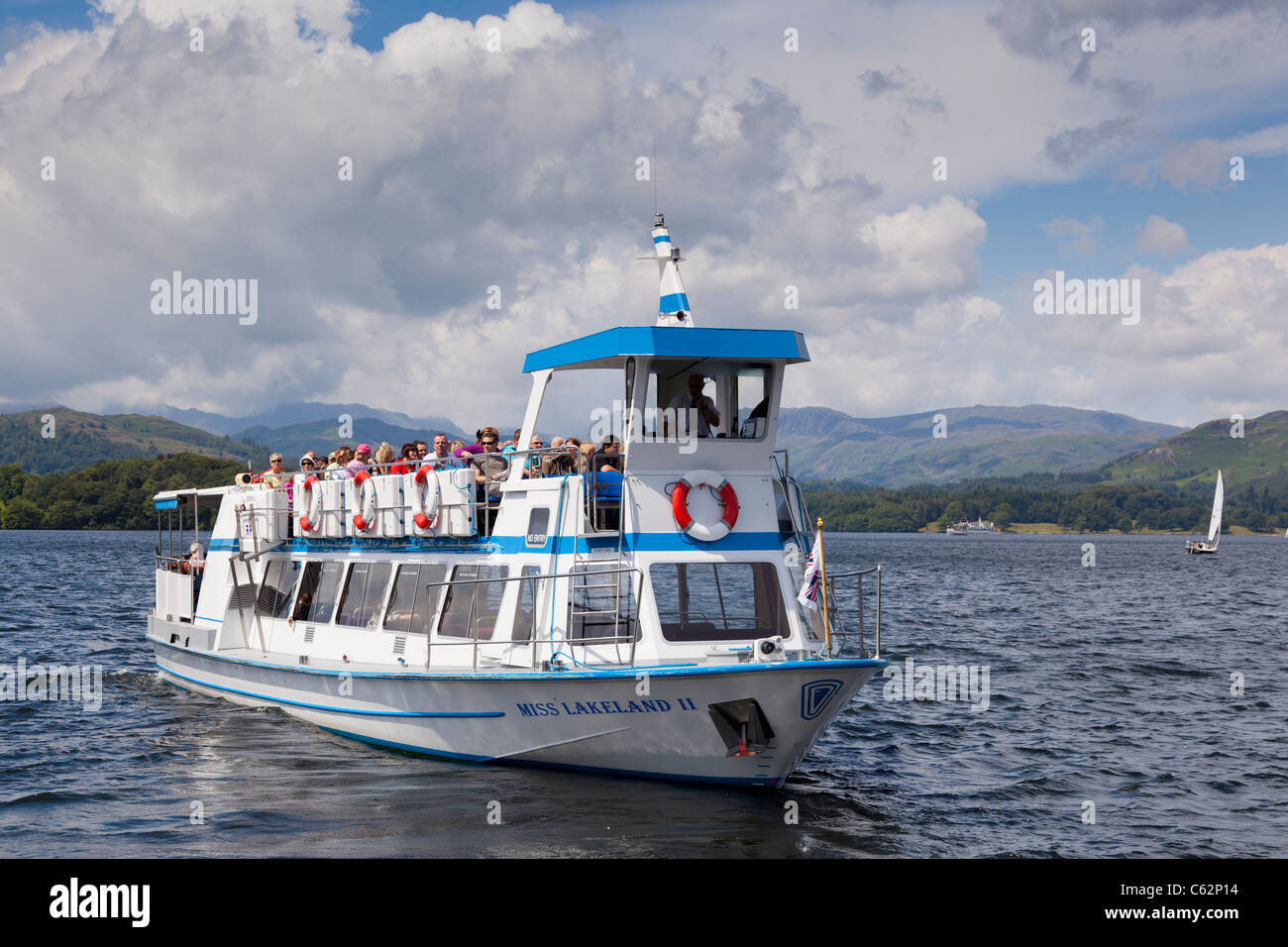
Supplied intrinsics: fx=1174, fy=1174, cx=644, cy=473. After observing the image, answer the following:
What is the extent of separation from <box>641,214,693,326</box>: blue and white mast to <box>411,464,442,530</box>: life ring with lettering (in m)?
4.01

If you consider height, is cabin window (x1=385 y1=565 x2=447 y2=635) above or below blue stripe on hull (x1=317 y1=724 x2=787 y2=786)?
above

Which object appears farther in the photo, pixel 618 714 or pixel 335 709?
pixel 335 709

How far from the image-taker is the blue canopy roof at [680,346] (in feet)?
47.9

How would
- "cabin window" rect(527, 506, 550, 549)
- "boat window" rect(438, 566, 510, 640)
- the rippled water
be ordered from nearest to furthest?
the rippled water, "cabin window" rect(527, 506, 550, 549), "boat window" rect(438, 566, 510, 640)

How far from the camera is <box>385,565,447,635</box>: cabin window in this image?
17.1 meters

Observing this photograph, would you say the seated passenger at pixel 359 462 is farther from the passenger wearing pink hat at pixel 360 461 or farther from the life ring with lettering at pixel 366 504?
the life ring with lettering at pixel 366 504

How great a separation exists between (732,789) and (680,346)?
557 cm

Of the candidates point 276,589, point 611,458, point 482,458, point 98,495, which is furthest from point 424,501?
point 98,495

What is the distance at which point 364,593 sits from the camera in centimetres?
1873

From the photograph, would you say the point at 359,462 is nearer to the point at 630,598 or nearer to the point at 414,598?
the point at 414,598

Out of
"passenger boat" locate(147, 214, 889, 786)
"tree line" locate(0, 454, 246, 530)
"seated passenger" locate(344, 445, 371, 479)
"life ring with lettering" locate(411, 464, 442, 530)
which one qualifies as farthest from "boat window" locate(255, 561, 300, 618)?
"tree line" locate(0, 454, 246, 530)

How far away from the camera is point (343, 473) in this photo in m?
19.4

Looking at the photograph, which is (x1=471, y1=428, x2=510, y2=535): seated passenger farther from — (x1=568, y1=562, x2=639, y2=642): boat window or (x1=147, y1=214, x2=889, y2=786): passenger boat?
(x1=568, y1=562, x2=639, y2=642): boat window
